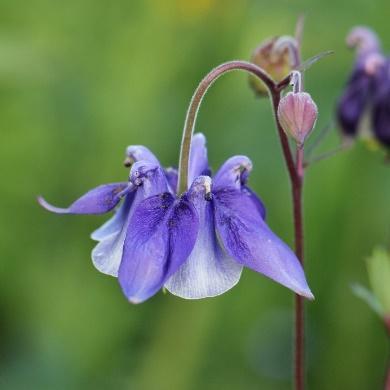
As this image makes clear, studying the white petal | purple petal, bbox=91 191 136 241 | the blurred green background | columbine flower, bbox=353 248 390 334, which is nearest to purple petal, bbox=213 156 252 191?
the white petal

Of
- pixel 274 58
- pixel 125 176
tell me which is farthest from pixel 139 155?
pixel 125 176

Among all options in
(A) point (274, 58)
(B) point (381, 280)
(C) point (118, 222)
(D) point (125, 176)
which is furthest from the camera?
(D) point (125, 176)

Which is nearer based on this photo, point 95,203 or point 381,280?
point 95,203

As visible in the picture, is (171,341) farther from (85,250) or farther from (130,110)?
(130,110)

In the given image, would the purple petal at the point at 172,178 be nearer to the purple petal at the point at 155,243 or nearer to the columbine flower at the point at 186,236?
the columbine flower at the point at 186,236

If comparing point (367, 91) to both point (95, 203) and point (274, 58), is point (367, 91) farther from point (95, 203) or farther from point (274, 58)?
point (95, 203)

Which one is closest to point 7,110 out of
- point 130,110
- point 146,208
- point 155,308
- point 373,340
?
point 130,110
